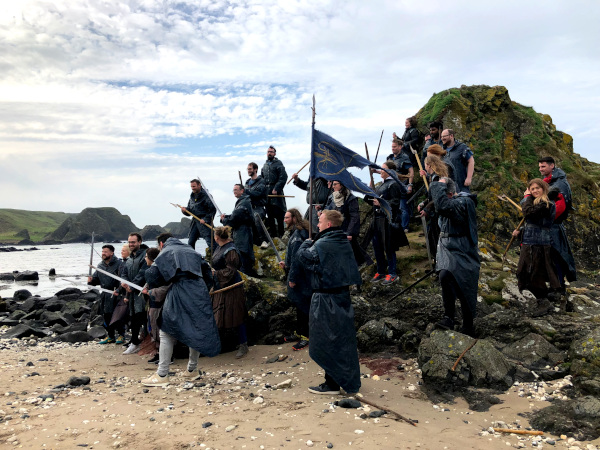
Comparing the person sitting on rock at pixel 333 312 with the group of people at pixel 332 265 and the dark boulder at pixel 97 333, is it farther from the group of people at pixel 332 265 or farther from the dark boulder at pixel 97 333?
the dark boulder at pixel 97 333

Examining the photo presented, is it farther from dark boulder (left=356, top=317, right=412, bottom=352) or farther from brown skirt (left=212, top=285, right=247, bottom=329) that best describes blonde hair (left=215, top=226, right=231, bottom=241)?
dark boulder (left=356, top=317, right=412, bottom=352)

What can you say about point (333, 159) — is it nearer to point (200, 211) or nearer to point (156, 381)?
point (156, 381)

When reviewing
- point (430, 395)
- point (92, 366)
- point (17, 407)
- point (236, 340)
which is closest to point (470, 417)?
point (430, 395)

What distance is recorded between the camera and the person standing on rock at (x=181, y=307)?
7.33 m

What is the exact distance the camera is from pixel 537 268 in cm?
805

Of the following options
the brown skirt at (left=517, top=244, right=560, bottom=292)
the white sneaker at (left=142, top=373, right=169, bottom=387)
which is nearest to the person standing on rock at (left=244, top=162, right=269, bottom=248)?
the white sneaker at (left=142, top=373, right=169, bottom=387)

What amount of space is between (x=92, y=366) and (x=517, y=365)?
790cm

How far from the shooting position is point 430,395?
6168 millimetres

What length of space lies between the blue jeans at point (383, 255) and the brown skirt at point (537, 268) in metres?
2.62

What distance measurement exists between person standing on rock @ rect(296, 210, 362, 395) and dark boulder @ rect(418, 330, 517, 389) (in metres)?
1.11

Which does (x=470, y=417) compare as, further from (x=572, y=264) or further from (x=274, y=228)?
(x=274, y=228)

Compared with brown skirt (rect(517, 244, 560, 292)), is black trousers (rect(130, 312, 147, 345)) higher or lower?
lower

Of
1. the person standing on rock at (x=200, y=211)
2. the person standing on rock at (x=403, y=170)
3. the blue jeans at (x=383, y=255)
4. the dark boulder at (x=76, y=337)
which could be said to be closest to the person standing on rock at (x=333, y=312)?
the blue jeans at (x=383, y=255)

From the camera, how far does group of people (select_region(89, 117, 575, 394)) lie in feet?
20.5
